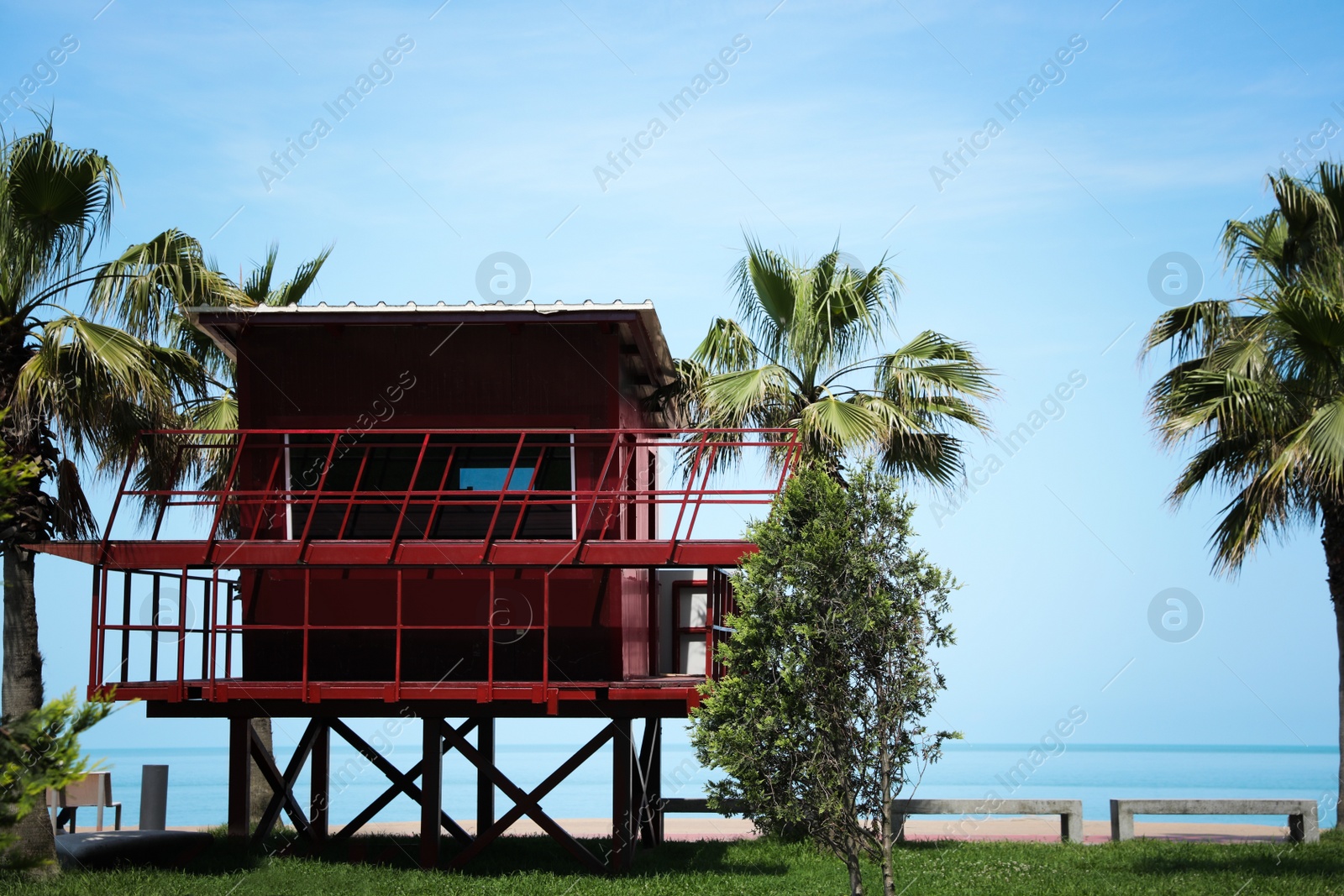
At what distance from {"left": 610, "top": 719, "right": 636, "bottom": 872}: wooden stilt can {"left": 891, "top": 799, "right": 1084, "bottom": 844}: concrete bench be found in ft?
16.8

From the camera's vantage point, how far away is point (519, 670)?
15391mm

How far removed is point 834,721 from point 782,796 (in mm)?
834

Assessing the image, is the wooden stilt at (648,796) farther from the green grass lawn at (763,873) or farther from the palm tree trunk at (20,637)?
the palm tree trunk at (20,637)

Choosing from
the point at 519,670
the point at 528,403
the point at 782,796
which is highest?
the point at 528,403

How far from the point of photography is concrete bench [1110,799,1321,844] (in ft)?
59.1

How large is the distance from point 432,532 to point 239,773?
3893 mm

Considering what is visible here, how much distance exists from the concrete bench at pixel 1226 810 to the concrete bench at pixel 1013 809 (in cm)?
58

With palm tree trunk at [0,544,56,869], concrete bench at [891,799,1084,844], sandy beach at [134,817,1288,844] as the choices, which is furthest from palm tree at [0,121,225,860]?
concrete bench at [891,799,1084,844]

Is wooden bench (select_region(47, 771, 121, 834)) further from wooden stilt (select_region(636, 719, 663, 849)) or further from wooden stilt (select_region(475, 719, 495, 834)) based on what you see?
wooden stilt (select_region(636, 719, 663, 849))

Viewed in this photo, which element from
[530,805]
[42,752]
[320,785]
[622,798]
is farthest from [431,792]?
[42,752]

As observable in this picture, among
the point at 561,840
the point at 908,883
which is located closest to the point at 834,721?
the point at 908,883

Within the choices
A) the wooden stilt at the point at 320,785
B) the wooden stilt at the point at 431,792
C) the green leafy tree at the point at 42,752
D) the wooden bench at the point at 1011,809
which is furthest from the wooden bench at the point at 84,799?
the green leafy tree at the point at 42,752

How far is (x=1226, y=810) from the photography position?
61.5 feet

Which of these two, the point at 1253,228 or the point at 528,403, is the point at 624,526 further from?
the point at 1253,228
